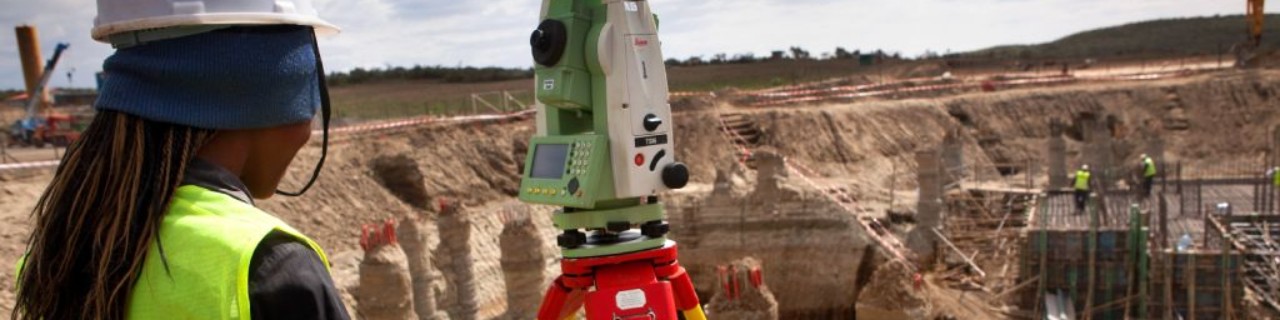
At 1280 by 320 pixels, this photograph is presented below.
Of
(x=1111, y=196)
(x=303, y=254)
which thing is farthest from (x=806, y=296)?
(x=303, y=254)

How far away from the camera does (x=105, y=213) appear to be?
129 centimetres

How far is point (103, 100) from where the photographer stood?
134 cm

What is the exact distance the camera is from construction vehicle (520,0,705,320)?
3188mm

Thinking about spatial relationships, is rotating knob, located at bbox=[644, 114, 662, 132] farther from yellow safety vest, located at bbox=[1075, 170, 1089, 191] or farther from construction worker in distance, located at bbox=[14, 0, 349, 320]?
yellow safety vest, located at bbox=[1075, 170, 1089, 191]

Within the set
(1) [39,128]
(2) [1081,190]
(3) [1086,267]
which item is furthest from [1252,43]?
(1) [39,128]

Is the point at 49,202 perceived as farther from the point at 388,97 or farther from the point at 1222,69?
the point at 1222,69

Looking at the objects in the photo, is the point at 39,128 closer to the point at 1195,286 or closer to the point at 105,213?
the point at 1195,286

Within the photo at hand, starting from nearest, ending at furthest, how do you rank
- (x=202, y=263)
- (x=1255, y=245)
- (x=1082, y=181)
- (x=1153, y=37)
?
(x=202, y=263) < (x=1255, y=245) < (x=1082, y=181) < (x=1153, y=37)

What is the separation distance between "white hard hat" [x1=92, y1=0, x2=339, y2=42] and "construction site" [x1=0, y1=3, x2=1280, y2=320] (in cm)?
582

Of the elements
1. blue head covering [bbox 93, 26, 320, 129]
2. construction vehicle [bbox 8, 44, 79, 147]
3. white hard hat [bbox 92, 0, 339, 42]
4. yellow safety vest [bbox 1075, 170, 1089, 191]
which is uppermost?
white hard hat [bbox 92, 0, 339, 42]

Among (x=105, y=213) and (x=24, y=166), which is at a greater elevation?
(x=105, y=213)

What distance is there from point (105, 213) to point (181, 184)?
0.10 meters

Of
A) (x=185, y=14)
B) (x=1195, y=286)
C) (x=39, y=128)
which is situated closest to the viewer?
(x=185, y=14)

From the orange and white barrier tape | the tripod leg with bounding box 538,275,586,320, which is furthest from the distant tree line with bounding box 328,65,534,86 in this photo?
the tripod leg with bounding box 538,275,586,320
